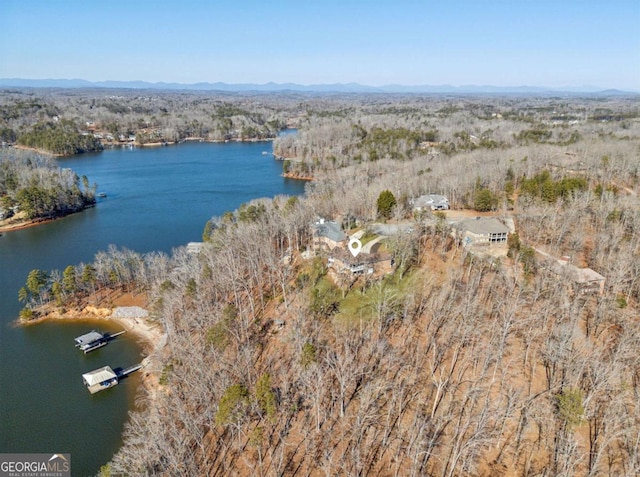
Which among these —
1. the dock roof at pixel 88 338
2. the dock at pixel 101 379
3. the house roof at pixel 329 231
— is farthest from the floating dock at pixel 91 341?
the house roof at pixel 329 231

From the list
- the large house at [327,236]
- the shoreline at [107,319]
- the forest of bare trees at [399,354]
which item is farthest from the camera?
the large house at [327,236]

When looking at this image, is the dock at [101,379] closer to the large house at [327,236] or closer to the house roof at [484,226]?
the large house at [327,236]

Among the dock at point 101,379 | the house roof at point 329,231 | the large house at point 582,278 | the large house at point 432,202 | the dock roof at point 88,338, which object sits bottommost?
the dock at point 101,379

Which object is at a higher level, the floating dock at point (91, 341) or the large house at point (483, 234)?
the large house at point (483, 234)

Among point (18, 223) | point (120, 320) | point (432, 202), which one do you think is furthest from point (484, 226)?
point (18, 223)

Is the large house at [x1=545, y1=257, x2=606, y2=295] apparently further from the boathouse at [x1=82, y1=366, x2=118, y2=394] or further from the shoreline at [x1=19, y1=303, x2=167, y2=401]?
the boathouse at [x1=82, y1=366, x2=118, y2=394]

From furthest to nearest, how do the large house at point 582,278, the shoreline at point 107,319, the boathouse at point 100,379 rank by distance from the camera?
the shoreline at point 107,319 → the large house at point 582,278 → the boathouse at point 100,379

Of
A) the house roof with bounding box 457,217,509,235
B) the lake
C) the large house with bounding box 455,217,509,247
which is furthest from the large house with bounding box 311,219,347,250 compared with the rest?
the lake

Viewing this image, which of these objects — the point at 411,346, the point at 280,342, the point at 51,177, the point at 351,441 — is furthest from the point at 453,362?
the point at 51,177

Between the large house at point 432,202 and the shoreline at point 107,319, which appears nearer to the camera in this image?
the shoreline at point 107,319
